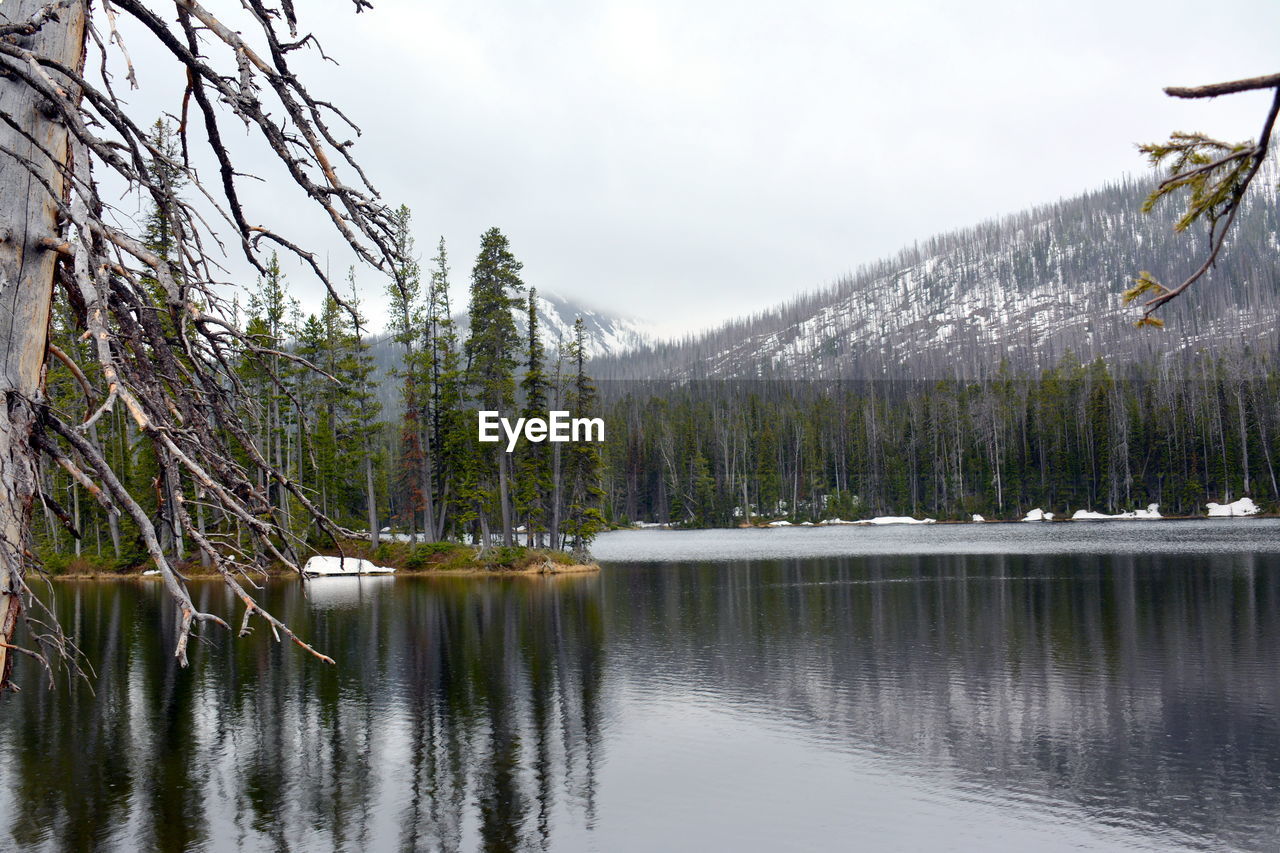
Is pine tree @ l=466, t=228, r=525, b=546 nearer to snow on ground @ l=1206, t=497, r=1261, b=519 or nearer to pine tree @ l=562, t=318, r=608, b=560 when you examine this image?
pine tree @ l=562, t=318, r=608, b=560

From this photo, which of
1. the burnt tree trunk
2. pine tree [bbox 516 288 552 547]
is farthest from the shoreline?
the burnt tree trunk

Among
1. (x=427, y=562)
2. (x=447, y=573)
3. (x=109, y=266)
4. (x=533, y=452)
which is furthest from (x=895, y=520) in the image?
(x=109, y=266)

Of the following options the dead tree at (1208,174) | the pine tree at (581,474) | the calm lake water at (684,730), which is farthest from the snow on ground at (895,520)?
the dead tree at (1208,174)

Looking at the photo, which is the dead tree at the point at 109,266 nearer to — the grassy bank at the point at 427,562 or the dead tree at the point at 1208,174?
the dead tree at the point at 1208,174

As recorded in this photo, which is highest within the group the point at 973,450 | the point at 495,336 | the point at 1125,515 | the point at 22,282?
the point at 495,336

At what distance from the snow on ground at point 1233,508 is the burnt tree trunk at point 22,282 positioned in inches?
3892

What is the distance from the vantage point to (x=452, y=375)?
47625mm

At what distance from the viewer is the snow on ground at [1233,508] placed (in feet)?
279

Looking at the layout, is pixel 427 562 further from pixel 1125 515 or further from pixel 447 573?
pixel 1125 515

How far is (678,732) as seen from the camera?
Result: 15984mm

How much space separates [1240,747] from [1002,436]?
3745 inches

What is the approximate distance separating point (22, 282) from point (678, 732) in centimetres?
1451

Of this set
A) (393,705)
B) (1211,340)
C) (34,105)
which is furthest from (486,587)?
(1211,340)

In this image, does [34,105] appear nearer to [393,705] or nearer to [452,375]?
[393,705]
